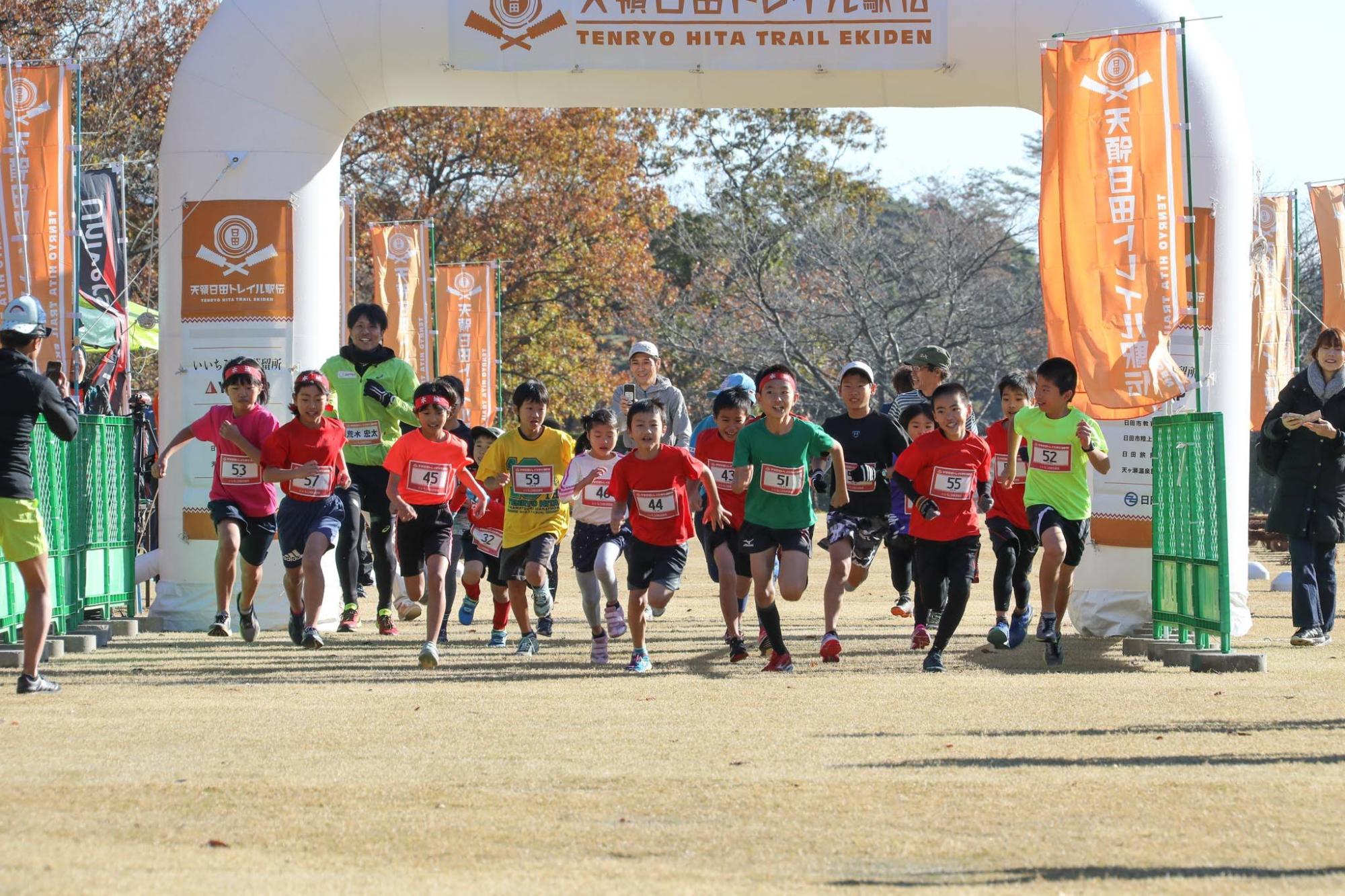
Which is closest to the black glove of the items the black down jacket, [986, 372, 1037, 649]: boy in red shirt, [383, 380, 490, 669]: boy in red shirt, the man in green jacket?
the man in green jacket

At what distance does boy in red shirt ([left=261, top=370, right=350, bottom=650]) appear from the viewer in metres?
11.2

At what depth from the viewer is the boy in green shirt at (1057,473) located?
432 inches

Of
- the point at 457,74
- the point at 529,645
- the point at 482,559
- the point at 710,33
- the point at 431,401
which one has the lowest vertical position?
the point at 529,645

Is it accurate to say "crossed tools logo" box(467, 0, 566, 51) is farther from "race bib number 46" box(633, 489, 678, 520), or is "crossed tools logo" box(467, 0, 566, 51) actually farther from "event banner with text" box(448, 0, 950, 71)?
"race bib number 46" box(633, 489, 678, 520)

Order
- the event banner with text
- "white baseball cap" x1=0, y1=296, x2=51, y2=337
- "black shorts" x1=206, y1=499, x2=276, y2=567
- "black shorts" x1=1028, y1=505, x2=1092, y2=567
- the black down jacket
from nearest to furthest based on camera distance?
"white baseball cap" x1=0, y1=296, x2=51, y2=337 → "black shorts" x1=1028, y1=505, x2=1092, y2=567 → "black shorts" x1=206, y1=499, x2=276, y2=567 → the black down jacket → the event banner with text

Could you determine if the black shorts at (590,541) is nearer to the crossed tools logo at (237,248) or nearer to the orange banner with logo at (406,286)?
the crossed tools logo at (237,248)

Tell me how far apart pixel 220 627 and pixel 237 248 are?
279 centimetres

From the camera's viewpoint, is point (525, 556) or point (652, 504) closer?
point (652, 504)

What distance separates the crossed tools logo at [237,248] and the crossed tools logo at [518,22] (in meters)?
2.21

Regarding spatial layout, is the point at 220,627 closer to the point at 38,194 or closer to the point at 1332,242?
the point at 38,194

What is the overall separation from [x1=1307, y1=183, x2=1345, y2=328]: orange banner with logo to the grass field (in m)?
9.10

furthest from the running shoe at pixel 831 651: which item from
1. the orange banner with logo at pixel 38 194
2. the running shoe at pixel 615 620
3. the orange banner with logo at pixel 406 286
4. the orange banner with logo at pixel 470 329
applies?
the orange banner with logo at pixel 470 329

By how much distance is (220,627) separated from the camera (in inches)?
490

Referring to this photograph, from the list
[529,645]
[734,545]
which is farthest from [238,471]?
[734,545]
